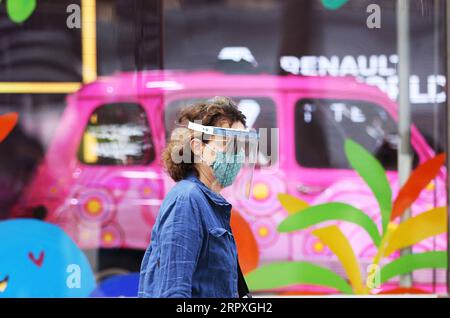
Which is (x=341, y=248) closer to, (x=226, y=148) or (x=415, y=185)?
(x=415, y=185)

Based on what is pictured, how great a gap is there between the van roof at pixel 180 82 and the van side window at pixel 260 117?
69 mm

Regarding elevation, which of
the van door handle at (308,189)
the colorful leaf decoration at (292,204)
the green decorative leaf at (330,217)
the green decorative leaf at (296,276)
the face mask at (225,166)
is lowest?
the green decorative leaf at (296,276)

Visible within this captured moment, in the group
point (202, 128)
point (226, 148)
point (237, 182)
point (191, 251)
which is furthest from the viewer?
point (237, 182)

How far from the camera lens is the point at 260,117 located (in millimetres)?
3838

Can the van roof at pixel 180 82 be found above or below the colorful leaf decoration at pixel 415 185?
above

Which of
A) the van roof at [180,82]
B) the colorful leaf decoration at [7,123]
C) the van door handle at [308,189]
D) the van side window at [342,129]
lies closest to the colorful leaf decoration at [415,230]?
the van side window at [342,129]

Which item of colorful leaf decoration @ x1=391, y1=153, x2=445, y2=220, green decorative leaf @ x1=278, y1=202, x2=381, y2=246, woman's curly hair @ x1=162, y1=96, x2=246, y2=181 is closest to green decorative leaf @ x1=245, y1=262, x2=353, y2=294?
green decorative leaf @ x1=278, y1=202, x2=381, y2=246

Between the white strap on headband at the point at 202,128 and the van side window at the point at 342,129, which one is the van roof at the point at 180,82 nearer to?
the van side window at the point at 342,129

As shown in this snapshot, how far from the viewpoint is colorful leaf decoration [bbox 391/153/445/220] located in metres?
3.83

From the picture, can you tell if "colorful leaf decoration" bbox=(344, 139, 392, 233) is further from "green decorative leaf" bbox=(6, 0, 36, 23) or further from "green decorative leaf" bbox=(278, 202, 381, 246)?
"green decorative leaf" bbox=(6, 0, 36, 23)

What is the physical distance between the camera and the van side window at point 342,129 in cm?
383

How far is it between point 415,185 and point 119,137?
1.66 meters

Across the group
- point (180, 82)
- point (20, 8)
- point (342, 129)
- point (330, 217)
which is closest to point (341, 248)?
point (330, 217)
